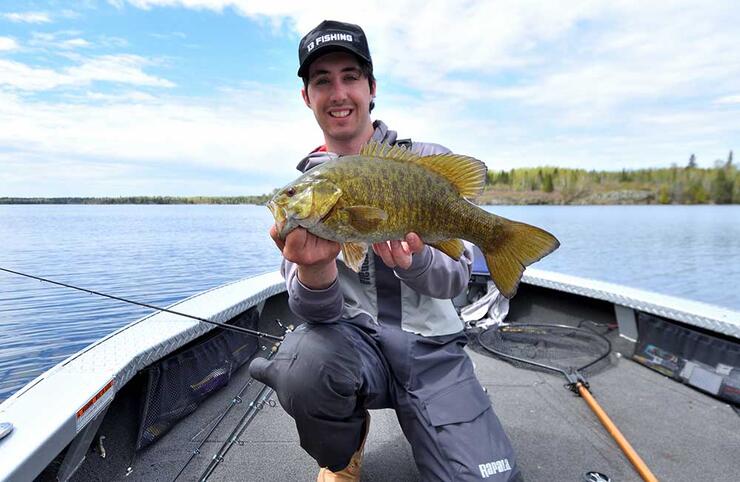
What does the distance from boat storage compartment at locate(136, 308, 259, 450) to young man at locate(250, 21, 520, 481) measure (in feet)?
3.40

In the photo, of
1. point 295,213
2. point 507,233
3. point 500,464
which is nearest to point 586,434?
point 500,464

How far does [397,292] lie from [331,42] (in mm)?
1705

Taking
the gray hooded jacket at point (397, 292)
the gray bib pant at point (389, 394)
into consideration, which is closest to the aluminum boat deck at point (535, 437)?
the gray bib pant at point (389, 394)

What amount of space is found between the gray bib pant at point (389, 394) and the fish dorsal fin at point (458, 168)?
41.2 inches

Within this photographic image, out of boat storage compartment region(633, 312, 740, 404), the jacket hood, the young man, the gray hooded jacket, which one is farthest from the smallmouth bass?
boat storage compartment region(633, 312, 740, 404)

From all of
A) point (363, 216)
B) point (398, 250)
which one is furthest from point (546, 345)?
point (363, 216)

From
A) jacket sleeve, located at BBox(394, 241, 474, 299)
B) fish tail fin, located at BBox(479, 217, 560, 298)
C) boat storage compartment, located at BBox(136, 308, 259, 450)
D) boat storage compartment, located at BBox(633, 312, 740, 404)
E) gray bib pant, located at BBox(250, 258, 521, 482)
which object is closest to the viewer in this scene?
fish tail fin, located at BBox(479, 217, 560, 298)

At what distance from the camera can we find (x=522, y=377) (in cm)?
448

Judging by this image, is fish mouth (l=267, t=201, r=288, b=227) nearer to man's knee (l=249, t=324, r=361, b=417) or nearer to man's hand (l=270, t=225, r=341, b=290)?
man's hand (l=270, t=225, r=341, b=290)

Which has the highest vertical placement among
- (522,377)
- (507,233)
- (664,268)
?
(507,233)

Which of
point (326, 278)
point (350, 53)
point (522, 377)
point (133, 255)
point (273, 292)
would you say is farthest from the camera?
point (133, 255)

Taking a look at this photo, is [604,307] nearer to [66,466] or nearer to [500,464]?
[500,464]

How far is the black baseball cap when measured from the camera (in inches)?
117

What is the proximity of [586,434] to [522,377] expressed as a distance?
1.11 meters
